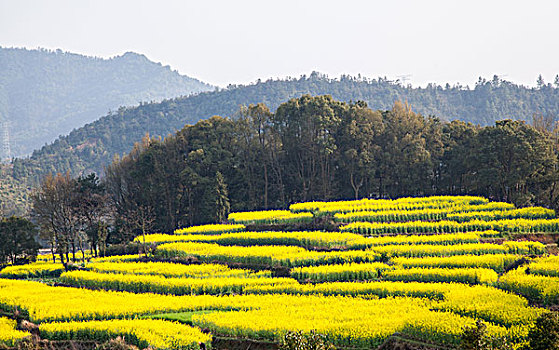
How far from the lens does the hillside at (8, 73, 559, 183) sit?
430ft

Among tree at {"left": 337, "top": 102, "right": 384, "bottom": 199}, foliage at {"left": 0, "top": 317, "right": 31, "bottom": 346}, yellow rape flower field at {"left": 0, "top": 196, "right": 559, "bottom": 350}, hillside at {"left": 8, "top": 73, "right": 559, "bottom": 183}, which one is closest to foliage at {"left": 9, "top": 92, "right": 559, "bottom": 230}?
tree at {"left": 337, "top": 102, "right": 384, "bottom": 199}

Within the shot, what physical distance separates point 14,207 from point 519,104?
347ft

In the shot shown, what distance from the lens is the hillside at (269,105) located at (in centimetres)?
13112

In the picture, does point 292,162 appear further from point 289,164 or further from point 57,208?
point 57,208

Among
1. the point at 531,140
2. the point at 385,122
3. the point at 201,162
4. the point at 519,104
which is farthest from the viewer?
the point at 519,104

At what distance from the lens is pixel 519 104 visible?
135 m

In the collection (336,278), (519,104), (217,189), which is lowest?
(336,278)

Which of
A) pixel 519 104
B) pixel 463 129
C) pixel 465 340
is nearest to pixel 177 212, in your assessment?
pixel 463 129

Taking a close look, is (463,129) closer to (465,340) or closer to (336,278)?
(336,278)

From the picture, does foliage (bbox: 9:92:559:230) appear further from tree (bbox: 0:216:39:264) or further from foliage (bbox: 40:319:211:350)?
foliage (bbox: 40:319:211:350)

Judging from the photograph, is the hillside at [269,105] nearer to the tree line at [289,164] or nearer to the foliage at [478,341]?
the tree line at [289,164]

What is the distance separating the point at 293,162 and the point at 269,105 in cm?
9950

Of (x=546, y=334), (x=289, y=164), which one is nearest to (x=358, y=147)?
(x=289, y=164)

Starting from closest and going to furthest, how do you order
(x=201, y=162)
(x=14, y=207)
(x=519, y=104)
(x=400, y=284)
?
1. (x=400, y=284)
2. (x=201, y=162)
3. (x=14, y=207)
4. (x=519, y=104)
